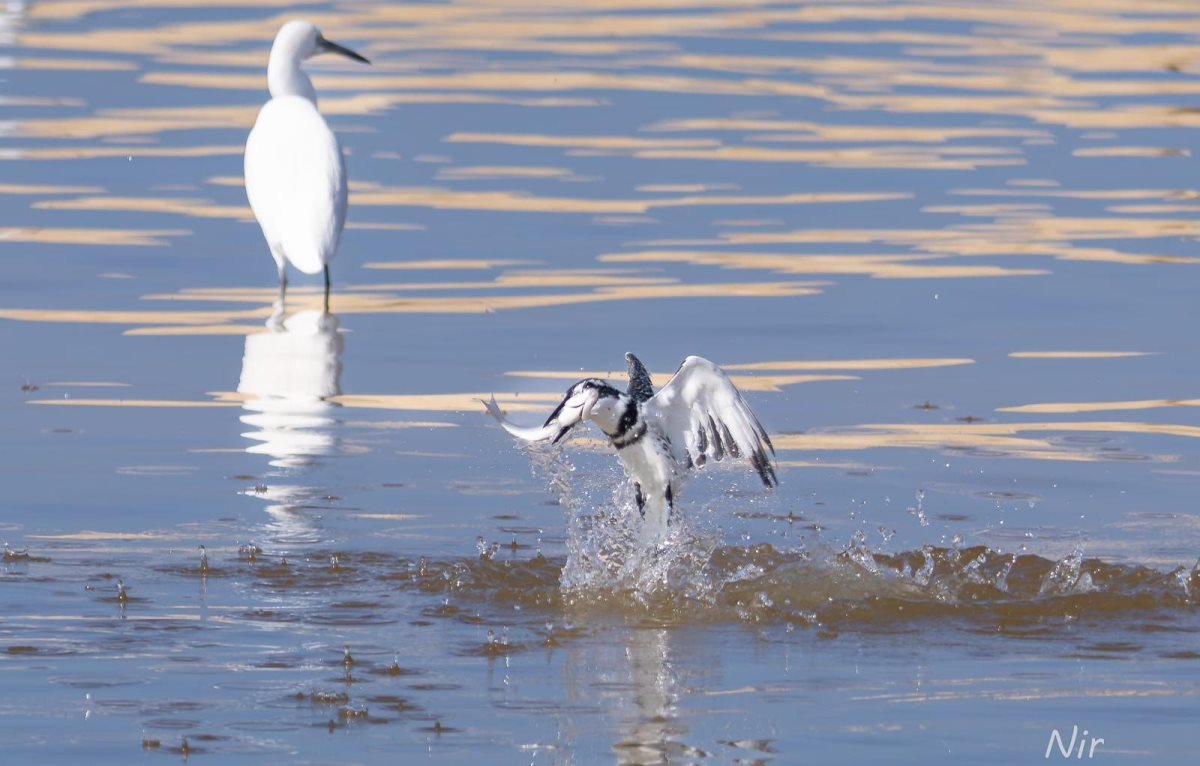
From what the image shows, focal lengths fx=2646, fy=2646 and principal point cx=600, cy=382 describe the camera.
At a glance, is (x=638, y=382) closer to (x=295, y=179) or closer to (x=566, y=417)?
(x=566, y=417)

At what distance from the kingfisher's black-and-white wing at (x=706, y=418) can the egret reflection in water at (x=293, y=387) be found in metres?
1.93

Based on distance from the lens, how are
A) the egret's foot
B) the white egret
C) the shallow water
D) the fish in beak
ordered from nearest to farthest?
the shallow water, the fish in beak, the egret's foot, the white egret

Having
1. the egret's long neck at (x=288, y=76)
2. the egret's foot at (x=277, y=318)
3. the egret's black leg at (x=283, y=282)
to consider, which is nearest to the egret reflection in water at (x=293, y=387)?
the egret's foot at (x=277, y=318)

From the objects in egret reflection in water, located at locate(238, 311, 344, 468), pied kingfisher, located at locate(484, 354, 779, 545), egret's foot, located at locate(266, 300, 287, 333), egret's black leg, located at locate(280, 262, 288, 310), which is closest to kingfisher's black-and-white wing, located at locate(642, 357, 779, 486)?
pied kingfisher, located at locate(484, 354, 779, 545)

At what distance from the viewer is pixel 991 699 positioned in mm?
7047

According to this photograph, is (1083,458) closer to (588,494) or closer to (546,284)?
(588,494)

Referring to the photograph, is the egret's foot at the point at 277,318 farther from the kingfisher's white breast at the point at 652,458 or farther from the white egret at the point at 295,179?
the kingfisher's white breast at the point at 652,458

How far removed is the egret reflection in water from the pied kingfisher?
69.9 inches

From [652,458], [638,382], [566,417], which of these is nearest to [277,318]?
[638,382]

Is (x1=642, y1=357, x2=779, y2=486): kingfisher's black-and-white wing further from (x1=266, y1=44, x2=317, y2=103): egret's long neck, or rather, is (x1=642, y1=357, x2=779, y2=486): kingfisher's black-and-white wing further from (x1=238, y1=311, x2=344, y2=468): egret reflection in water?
(x1=266, y1=44, x2=317, y2=103): egret's long neck

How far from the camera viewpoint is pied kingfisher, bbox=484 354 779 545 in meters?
8.32

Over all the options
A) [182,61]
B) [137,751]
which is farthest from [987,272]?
[182,61]

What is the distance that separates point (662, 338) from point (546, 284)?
1.58 m

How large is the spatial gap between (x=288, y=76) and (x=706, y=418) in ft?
28.4
